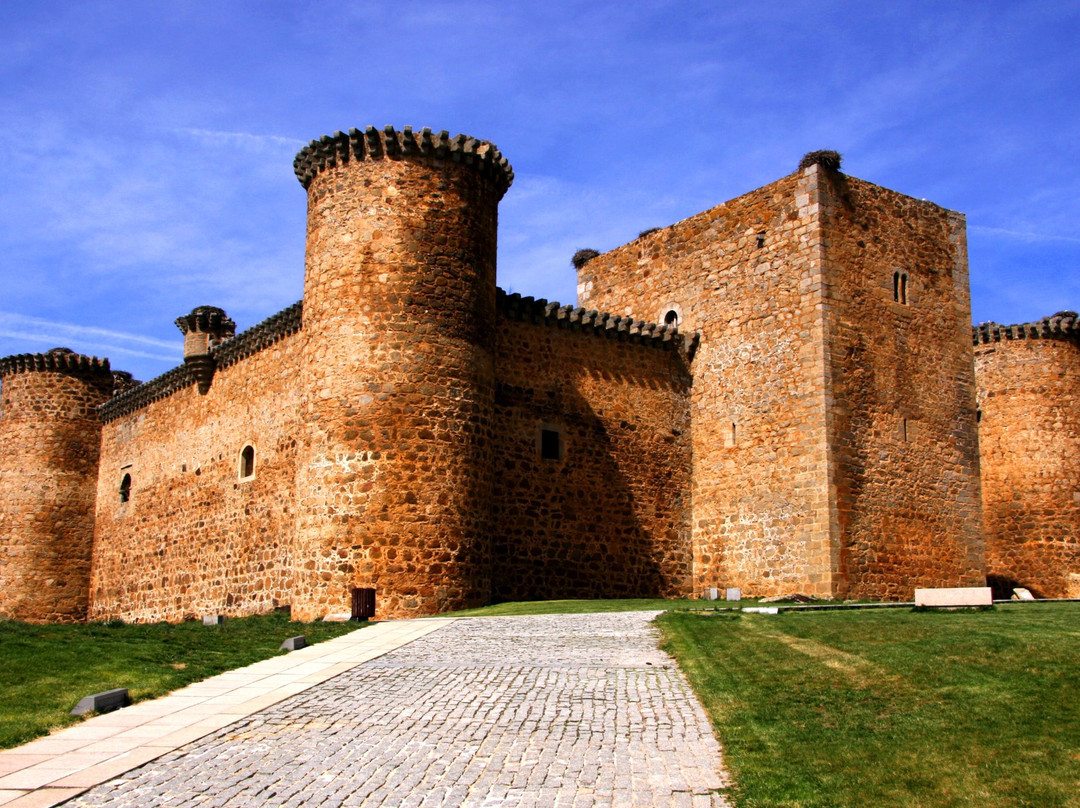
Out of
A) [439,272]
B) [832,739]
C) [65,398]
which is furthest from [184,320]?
[832,739]

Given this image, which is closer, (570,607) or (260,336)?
(570,607)

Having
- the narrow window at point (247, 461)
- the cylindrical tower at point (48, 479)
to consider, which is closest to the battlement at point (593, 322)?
the narrow window at point (247, 461)

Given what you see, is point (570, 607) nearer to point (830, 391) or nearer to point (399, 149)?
point (830, 391)

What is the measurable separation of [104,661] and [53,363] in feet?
77.7

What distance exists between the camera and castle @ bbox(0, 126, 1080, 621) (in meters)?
18.4

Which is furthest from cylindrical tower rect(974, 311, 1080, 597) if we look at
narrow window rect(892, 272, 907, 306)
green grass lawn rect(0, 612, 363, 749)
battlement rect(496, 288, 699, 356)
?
green grass lawn rect(0, 612, 363, 749)

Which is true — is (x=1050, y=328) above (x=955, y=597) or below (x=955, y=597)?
above

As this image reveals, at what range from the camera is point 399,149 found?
19156 mm

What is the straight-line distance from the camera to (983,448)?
29188 millimetres

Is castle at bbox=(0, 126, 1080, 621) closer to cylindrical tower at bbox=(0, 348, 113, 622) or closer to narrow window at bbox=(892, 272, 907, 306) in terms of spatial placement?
narrow window at bbox=(892, 272, 907, 306)

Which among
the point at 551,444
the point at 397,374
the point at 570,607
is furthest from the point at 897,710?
the point at 551,444

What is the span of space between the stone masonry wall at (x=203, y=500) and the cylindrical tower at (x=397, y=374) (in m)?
1.96

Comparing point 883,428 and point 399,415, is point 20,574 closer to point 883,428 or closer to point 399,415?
point 399,415

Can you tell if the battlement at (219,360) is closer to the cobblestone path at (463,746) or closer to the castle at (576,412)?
the castle at (576,412)
